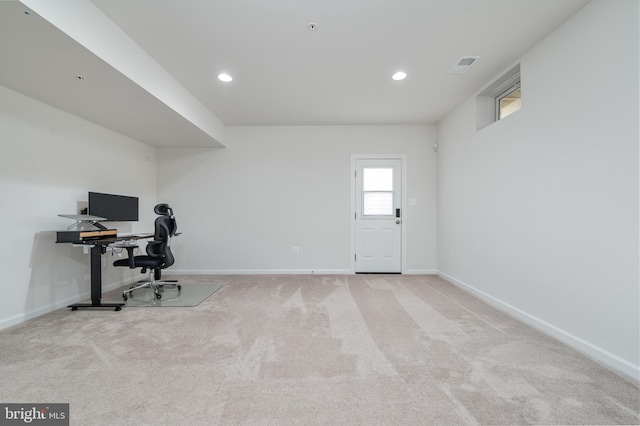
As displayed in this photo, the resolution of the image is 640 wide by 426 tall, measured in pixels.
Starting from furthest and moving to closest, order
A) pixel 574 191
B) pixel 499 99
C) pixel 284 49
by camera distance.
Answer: pixel 499 99, pixel 284 49, pixel 574 191

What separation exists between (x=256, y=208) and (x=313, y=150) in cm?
148

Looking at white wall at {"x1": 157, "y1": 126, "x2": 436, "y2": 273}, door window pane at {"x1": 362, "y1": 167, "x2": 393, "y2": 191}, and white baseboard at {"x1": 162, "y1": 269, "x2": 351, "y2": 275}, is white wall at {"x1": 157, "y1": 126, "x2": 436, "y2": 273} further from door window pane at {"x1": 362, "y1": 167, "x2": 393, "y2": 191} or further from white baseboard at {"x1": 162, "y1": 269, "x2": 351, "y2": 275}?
door window pane at {"x1": 362, "y1": 167, "x2": 393, "y2": 191}

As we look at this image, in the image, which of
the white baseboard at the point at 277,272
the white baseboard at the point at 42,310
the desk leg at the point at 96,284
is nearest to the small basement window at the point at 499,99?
the white baseboard at the point at 277,272

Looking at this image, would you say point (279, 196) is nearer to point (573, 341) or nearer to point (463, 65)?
point (463, 65)

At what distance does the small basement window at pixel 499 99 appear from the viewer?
297 cm

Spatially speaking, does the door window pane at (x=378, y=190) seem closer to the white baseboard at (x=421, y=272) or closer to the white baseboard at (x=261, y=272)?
the white baseboard at (x=421, y=272)

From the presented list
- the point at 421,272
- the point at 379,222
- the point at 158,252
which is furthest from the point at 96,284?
the point at 421,272

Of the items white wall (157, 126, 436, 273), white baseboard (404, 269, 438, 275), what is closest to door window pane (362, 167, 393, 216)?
white wall (157, 126, 436, 273)

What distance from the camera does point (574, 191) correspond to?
209cm

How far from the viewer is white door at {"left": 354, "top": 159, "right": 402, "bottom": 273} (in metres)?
4.71

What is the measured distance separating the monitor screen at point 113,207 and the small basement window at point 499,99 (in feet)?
16.7

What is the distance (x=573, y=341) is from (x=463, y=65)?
2.78m

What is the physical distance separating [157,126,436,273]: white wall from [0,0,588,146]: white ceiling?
43.4 inches

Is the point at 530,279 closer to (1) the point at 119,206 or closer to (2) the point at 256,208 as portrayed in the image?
(2) the point at 256,208
